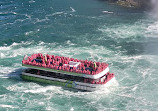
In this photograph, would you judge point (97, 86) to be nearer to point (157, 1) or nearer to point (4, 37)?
point (4, 37)

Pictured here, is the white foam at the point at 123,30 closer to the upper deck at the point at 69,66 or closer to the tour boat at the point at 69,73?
the upper deck at the point at 69,66

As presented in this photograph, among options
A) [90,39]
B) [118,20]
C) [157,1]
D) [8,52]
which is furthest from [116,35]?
[157,1]

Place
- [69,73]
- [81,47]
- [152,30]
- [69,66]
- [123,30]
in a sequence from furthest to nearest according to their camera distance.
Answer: [152,30] → [123,30] → [81,47] → [69,66] → [69,73]

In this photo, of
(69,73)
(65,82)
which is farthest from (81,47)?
(65,82)

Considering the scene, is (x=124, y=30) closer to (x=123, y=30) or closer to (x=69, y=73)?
(x=123, y=30)

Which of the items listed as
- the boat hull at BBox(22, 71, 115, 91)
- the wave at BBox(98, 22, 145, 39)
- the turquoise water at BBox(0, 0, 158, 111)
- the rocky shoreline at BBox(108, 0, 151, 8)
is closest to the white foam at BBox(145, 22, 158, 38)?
the turquoise water at BBox(0, 0, 158, 111)

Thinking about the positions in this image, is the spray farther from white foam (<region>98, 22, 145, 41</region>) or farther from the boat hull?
the boat hull

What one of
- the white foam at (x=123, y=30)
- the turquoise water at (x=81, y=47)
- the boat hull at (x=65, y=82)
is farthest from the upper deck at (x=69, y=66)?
the white foam at (x=123, y=30)
